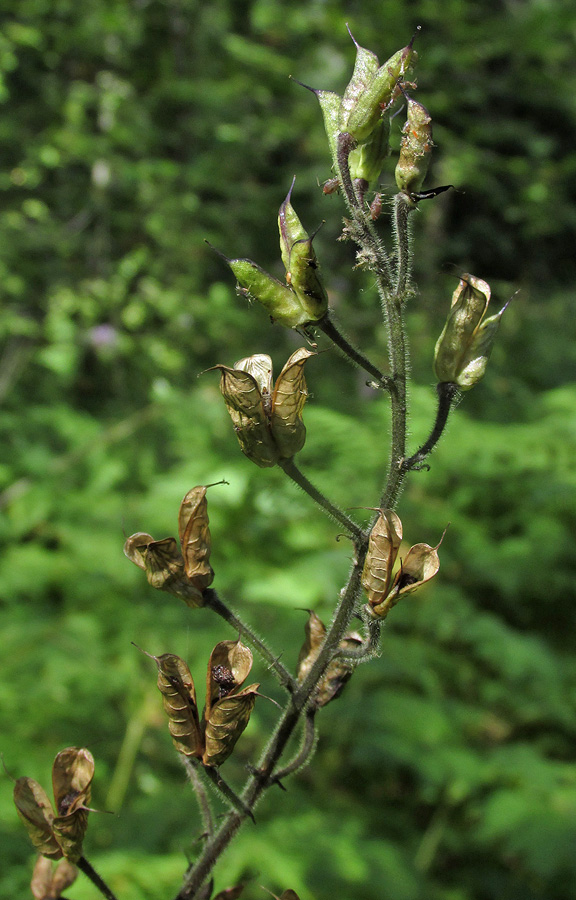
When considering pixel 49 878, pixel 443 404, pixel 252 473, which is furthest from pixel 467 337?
pixel 252 473

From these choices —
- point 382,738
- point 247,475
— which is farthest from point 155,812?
point 247,475

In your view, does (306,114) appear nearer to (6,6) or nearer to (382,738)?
(6,6)

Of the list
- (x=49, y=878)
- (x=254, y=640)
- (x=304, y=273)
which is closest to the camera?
(x=304, y=273)

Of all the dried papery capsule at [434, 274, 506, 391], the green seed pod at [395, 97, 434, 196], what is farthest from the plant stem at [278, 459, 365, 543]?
the green seed pod at [395, 97, 434, 196]

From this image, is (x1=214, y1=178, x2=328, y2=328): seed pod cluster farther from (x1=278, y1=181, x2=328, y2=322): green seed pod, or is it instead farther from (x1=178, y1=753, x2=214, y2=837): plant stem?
(x1=178, y1=753, x2=214, y2=837): plant stem

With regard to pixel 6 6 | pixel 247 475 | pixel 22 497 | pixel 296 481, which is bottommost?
pixel 22 497

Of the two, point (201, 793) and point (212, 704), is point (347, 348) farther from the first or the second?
point (201, 793)
